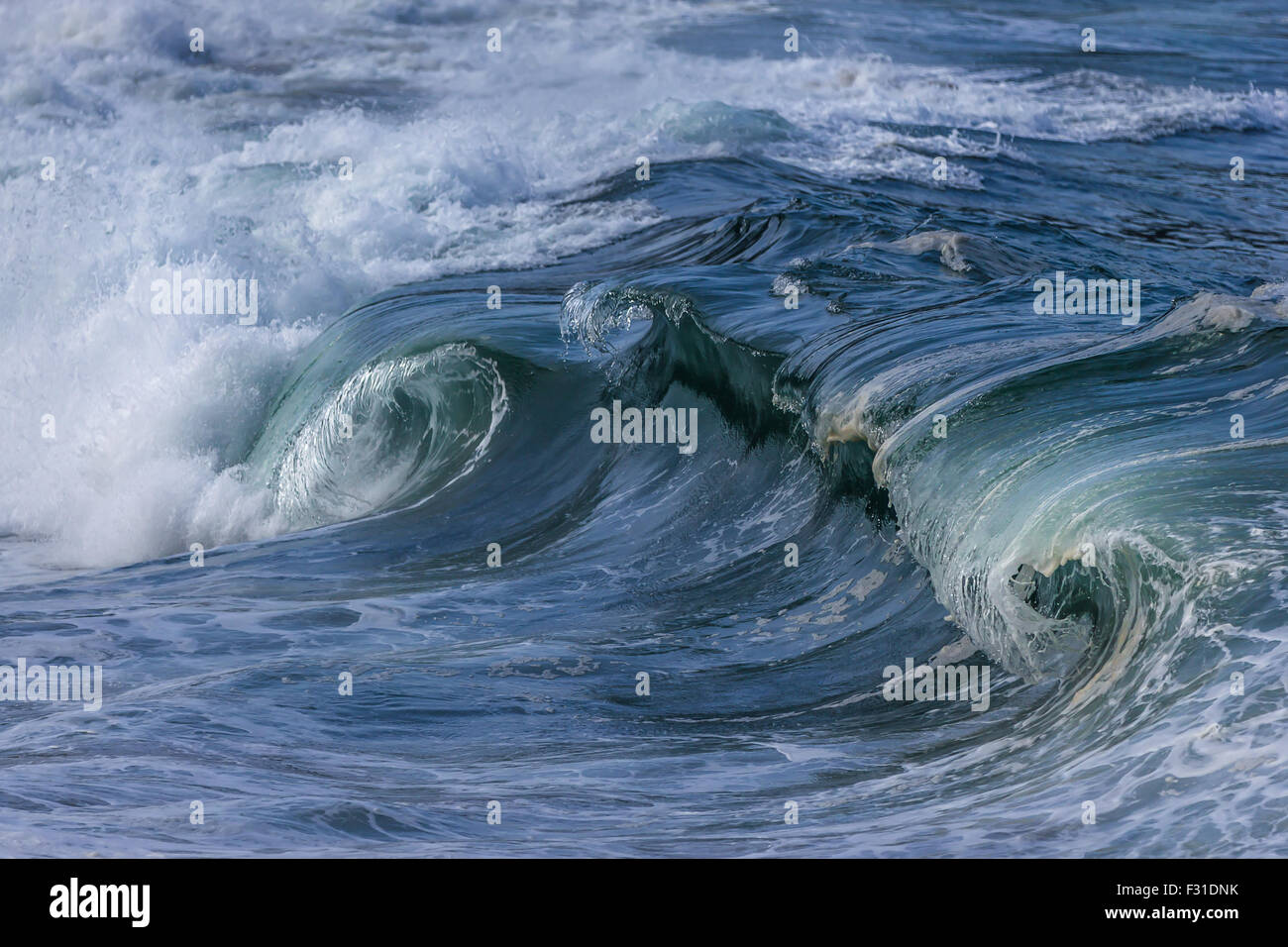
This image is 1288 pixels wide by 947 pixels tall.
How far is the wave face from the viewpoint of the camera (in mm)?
5008

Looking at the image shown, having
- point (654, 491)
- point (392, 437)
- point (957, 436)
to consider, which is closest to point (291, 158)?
point (392, 437)

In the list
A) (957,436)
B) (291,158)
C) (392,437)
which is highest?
(291,158)

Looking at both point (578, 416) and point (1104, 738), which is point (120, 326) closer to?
point (578, 416)

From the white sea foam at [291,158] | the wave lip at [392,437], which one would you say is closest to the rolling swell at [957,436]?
the wave lip at [392,437]

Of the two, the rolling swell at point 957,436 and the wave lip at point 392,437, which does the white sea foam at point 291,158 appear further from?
the rolling swell at point 957,436

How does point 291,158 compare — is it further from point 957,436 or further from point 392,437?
point 957,436

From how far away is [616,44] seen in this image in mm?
27234

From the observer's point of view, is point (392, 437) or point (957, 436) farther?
point (392, 437)

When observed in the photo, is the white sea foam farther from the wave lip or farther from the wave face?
the wave lip

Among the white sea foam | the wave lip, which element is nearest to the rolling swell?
the wave lip

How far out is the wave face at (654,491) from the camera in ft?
16.4

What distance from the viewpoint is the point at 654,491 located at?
8.95 meters

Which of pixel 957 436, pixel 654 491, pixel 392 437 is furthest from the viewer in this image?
pixel 392 437
